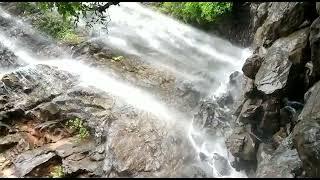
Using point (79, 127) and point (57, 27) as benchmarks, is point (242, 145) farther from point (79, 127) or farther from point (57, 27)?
point (57, 27)

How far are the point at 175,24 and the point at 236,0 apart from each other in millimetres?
3248

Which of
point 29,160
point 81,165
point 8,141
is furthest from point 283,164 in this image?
point 8,141

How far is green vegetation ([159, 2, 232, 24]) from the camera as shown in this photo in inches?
519

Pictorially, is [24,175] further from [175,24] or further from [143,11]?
[143,11]

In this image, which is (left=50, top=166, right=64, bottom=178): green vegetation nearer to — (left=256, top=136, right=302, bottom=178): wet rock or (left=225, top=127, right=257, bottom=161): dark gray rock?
(left=225, top=127, right=257, bottom=161): dark gray rock

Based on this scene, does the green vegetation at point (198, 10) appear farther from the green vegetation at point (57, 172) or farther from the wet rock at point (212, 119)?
the green vegetation at point (57, 172)

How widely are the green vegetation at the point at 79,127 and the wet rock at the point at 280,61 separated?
4.79 m

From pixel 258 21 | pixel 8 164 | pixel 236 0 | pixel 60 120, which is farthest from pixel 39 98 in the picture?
pixel 236 0

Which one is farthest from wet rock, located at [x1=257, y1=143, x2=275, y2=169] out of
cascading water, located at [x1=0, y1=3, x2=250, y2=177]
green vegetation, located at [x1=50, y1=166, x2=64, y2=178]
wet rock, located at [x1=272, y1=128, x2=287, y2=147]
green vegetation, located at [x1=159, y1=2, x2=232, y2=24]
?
green vegetation, located at [x1=159, y1=2, x2=232, y2=24]

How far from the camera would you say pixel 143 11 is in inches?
690

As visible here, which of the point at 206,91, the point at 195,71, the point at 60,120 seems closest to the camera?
the point at 60,120

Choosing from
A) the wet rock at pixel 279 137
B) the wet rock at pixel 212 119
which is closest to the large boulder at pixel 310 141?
the wet rock at pixel 279 137

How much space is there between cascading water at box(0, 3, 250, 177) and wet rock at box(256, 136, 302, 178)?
184 centimetres

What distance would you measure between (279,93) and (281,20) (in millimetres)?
1891
